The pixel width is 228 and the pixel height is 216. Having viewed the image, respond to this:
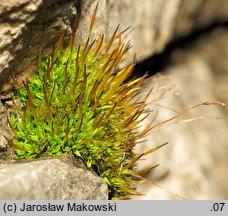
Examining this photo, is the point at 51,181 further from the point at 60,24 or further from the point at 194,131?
the point at 194,131

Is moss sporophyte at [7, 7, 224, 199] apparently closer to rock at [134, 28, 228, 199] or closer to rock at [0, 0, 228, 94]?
rock at [0, 0, 228, 94]

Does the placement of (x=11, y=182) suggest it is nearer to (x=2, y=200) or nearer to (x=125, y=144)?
(x=2, y=200)

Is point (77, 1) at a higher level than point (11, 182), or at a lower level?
higher

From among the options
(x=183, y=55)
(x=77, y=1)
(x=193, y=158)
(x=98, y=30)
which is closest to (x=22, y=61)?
(x=77, y=1)

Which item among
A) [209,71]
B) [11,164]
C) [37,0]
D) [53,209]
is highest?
[209,71]

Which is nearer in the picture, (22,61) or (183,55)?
(22,61)

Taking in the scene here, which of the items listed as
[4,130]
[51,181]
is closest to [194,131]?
[4,130]

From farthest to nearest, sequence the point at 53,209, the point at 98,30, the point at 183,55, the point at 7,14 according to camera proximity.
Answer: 1. the point at 183,55
2. the point at 98,30
3. the point at 7,14
4. the point at 53,209
